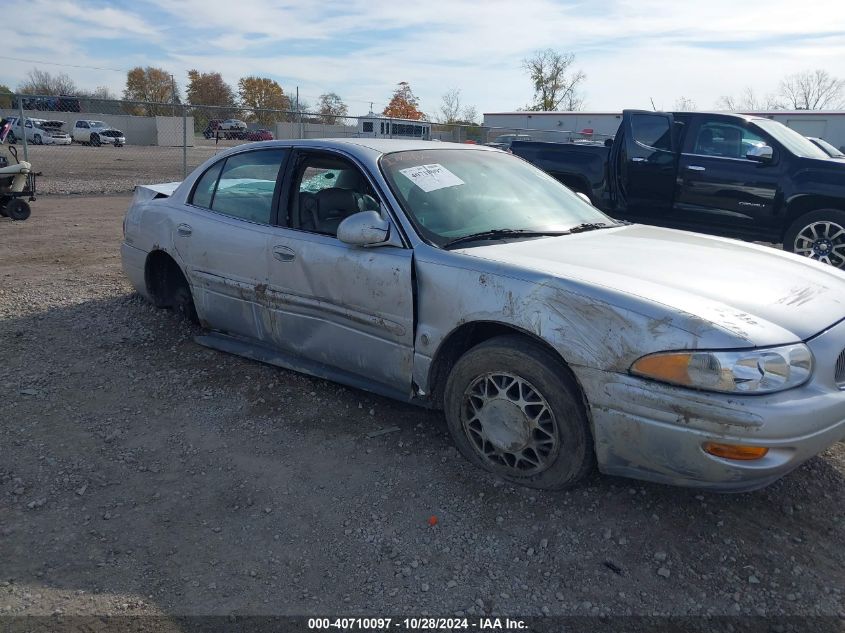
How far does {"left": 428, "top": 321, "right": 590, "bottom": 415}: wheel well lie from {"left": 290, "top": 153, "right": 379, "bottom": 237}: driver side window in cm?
98

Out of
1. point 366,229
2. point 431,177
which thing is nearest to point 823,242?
point 431,177

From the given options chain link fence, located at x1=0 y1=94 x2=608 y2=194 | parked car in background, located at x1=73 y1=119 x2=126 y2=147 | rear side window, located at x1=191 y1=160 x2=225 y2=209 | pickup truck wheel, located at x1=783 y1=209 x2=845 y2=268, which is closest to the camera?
rear side window, located at x1=191 y1=160 x2=225 y2=209

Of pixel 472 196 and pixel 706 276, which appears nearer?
pixel 706 276

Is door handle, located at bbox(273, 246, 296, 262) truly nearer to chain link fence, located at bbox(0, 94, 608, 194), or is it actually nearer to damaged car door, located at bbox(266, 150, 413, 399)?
damaged car door, located at bbox(266, 150, 413, 399)

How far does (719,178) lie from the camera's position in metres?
8.14

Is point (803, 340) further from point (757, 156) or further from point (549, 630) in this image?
point (757, 156)

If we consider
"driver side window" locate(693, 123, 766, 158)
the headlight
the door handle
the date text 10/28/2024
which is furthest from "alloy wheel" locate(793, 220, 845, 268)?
the date text 10/28/2024

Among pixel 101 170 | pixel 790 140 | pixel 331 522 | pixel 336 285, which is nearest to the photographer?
pixel 331 522

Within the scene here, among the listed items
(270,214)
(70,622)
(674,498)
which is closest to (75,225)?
(270,214)

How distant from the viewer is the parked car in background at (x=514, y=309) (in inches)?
103

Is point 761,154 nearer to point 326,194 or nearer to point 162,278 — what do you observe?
point 326,194

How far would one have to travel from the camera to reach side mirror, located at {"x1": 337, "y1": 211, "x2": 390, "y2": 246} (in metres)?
3.48

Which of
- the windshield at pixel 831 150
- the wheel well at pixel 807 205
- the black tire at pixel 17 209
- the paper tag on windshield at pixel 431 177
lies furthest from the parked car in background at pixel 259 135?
the paper tag on windshield at pixel 431 177

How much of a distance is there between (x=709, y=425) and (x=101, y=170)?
23619 millimetres
